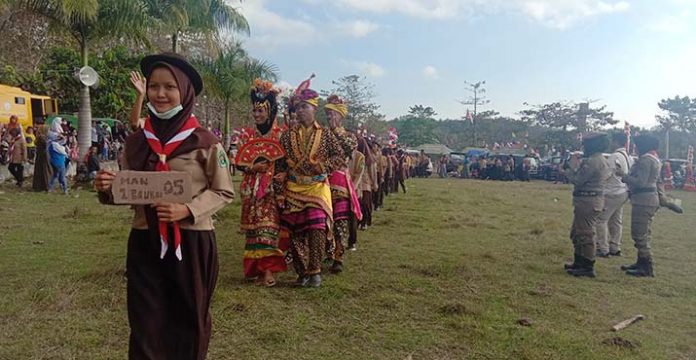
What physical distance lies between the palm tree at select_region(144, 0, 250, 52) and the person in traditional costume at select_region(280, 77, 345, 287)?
11.8 metres

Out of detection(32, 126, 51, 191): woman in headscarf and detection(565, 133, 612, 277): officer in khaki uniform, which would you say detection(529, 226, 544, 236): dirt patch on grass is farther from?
detection(32, 126, 51, 191): woman in headscarf

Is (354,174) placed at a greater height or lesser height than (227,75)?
lesser

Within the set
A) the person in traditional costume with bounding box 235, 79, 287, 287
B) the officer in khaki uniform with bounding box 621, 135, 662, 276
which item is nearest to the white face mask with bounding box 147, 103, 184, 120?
the person in traditional costume with bounding box 235, 79, 287, 287

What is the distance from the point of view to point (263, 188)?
5.34 metres

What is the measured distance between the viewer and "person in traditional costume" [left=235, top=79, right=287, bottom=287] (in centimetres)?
531

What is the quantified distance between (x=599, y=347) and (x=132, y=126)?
3.56 metres

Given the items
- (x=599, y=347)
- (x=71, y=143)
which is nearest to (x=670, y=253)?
(x=599, y=347)

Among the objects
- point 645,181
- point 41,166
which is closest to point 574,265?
point 645,181

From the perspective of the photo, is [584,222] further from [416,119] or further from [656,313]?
[416,119]

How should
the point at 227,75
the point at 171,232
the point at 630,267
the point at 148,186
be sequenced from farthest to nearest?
the point at 227,75 < the point at 630,267 < the point at 171,232 < the point at 148,186

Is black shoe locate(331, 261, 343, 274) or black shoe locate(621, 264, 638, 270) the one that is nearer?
black shoe locate(331, 261, 343, 274)

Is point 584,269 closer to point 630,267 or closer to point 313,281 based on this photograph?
point 630,267

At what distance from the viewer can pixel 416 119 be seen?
57688 mm

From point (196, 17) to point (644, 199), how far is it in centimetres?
1461
